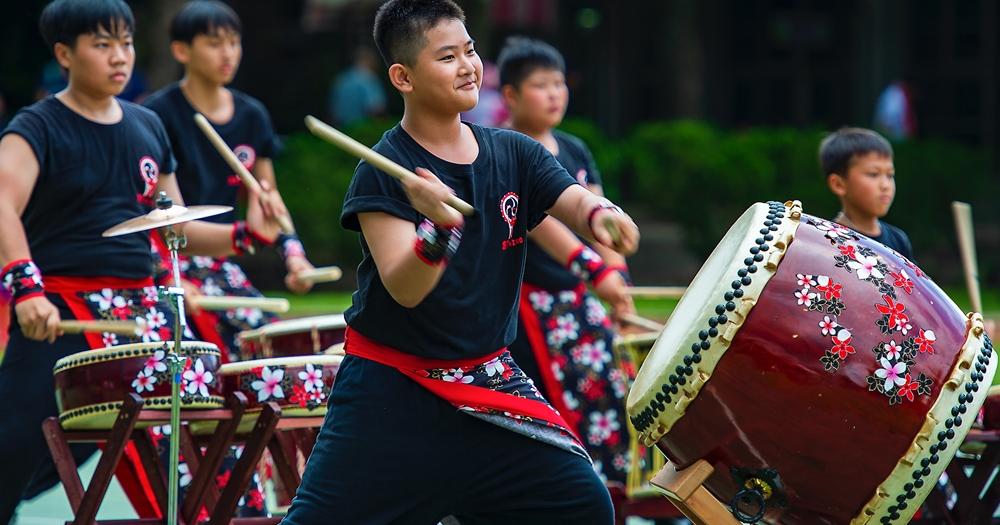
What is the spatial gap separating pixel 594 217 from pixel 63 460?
1.91 metres

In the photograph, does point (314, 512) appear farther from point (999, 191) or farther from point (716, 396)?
point (999, 191)

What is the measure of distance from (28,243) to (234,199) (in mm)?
1423

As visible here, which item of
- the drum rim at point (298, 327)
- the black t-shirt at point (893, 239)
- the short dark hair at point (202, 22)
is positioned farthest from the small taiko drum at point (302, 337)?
the black t-shirt at point (893, 239)

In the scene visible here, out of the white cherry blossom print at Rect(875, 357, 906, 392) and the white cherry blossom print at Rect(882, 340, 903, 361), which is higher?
the white cherry blossom print at Rect(882, 340, 903, 361)

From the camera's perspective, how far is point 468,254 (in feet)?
11.7

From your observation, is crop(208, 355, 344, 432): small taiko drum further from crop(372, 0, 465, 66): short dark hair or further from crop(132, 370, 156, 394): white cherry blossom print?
crop(372, 0, 465, 66): short dark hair

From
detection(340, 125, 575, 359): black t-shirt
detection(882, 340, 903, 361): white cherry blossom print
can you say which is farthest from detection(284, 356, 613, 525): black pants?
detection(882, 340, 903, 361): white cherry blossom print

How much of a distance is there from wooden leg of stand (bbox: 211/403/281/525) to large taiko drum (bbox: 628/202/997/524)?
4.00ft

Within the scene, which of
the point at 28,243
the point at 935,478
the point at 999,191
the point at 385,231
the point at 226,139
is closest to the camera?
the point at 385,231

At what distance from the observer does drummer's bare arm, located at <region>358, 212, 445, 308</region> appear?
326 cm

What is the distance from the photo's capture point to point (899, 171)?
14359 millimetres

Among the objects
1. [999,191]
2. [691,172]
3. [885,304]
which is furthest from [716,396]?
[999,191]

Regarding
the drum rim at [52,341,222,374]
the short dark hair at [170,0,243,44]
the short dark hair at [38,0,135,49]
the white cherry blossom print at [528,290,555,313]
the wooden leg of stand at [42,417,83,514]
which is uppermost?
the short dark hair at [38,0,135,49]

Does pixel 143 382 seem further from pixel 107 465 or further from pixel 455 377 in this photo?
pixel 455 377
